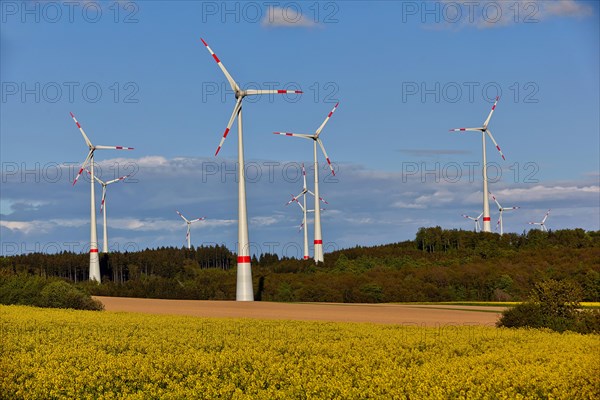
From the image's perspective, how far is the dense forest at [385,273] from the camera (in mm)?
123938

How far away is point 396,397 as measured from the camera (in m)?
22.0

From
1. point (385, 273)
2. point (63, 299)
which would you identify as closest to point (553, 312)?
point (63, 299)

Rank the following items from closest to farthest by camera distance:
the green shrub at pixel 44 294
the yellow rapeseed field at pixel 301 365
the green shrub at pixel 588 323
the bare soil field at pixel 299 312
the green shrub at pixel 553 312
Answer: the yellow rapeseed field at pixel 301 365 < the green shrub at pixel 588 323 < the green shrub at pixel 553 312 < the bare soil field at pixel 299 312 < the green shrub at pixel 44 294

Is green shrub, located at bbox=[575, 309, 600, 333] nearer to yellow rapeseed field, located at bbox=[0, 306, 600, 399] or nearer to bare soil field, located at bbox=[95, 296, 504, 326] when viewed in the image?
yellow rapeseed field, located at bbox=[0, 306, 600, 399]

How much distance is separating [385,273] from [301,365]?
122 m

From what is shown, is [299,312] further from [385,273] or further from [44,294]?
[385,273]

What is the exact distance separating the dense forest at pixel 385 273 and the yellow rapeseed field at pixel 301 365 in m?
53.0

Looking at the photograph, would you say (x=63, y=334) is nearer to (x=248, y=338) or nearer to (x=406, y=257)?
(x=248, y=338)

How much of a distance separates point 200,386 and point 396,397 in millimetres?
6492

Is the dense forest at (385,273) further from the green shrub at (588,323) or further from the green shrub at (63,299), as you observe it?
the green shrub at (588,323)

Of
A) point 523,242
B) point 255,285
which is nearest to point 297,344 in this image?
point 255,285

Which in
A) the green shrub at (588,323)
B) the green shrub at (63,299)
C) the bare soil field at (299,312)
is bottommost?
the bare soil field at (299,312)

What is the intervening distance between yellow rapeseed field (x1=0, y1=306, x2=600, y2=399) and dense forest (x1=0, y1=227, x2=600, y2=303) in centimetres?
5300

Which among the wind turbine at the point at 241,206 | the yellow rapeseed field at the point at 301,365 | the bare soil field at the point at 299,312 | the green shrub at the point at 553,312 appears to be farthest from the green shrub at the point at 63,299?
the green shrub at the point at 553,312
